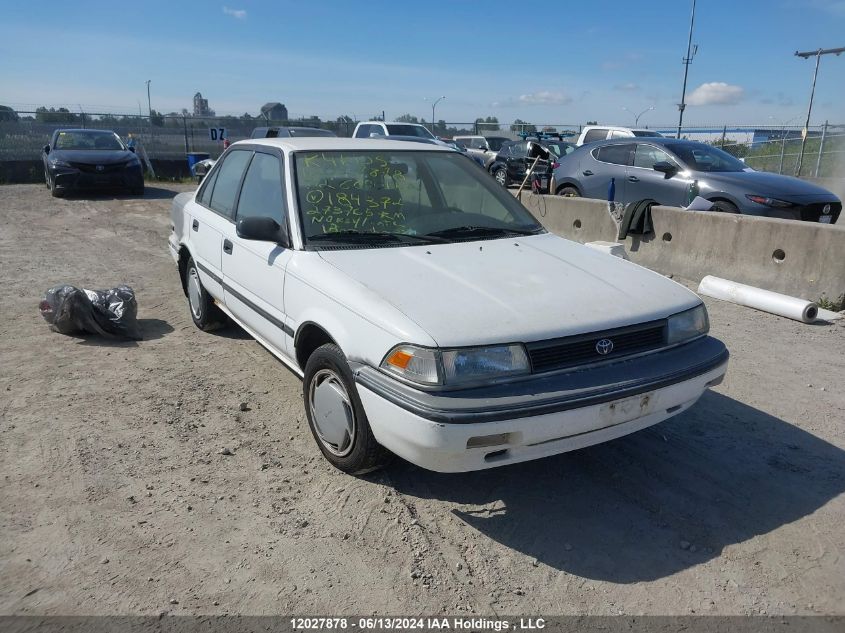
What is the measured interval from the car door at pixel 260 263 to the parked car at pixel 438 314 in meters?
0.02

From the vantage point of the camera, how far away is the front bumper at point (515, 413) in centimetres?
266

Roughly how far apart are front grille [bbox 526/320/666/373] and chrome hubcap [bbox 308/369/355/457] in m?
0.95

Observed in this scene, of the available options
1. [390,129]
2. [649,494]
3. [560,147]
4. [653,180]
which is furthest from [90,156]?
[649,494]

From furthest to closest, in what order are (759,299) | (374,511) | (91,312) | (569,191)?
(569,191) → (759,299) → (91,312) → (374,511)

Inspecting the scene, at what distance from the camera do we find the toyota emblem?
9.73 feet

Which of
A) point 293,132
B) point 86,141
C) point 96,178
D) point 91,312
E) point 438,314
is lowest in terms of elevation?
point 91,312

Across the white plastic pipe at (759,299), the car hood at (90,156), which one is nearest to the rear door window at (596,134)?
the white plastic pipe at (759,299)

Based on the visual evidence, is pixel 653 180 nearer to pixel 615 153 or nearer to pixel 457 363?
pixel 615 153

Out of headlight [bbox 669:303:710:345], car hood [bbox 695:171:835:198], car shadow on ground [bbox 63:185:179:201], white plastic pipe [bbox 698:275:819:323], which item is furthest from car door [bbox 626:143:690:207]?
car shadow on ground [bbox 63:185:179:201]

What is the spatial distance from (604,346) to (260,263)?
2129 mm

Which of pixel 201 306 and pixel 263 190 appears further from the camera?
pixel 201 306

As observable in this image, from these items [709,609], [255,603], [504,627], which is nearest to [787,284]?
[709,609]

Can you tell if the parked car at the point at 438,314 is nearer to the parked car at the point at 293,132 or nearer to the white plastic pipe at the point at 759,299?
the white plastic pipe at the point at 759,299

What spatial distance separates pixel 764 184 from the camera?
324 inches
